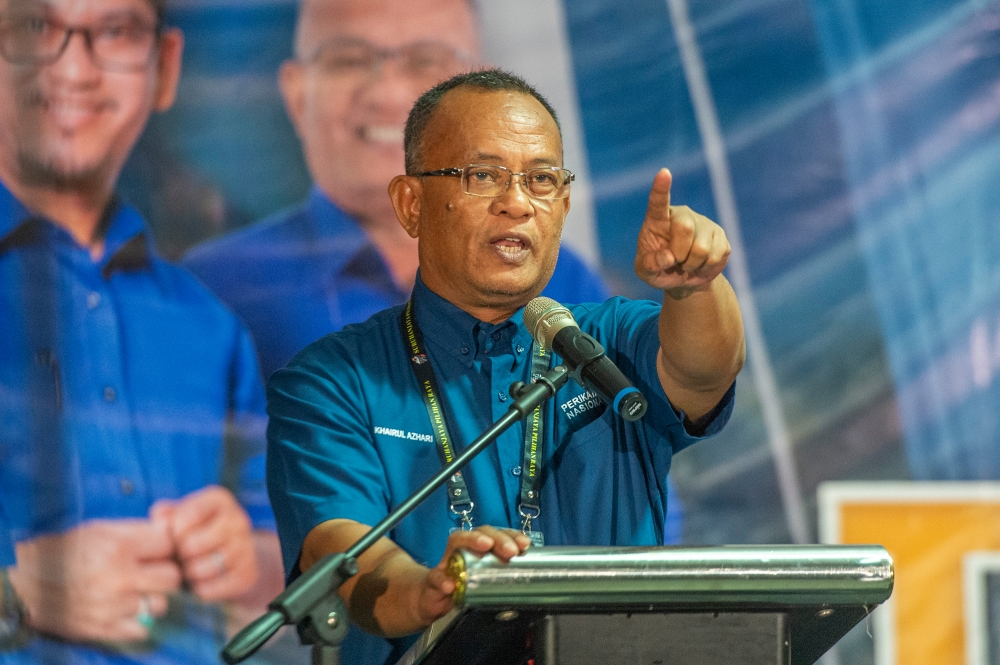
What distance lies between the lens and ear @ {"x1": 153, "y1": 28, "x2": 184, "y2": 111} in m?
3.88

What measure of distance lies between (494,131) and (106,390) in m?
1.98

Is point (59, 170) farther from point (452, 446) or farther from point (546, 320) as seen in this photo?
point (546, 320)

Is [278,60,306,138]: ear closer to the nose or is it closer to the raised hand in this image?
the nose

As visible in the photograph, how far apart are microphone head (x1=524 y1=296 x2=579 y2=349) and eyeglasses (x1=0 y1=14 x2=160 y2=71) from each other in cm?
249

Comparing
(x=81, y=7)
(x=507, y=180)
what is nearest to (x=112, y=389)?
(x=81, y=7)

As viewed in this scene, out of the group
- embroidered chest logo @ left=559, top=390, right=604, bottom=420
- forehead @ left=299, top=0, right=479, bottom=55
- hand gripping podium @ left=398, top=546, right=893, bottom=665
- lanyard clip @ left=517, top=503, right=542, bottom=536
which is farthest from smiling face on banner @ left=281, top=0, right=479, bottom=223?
hand gripping podium @ left=398, top=546, right=893, bottom=665

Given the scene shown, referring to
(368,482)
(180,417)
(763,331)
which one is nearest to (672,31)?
(763,331)

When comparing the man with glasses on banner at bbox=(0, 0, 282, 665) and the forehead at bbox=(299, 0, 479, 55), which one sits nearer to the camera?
the man with glasses on banner at bbox=(0, 0, 282, 665)

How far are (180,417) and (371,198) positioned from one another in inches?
41.1

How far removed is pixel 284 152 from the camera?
13.0 feet

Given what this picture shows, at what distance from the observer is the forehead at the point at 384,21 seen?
394 centimetres

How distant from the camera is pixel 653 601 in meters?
1.42

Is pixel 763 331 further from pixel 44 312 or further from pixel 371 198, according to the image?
pixel 44 312

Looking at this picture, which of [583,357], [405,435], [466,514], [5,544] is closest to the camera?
[583,357]
